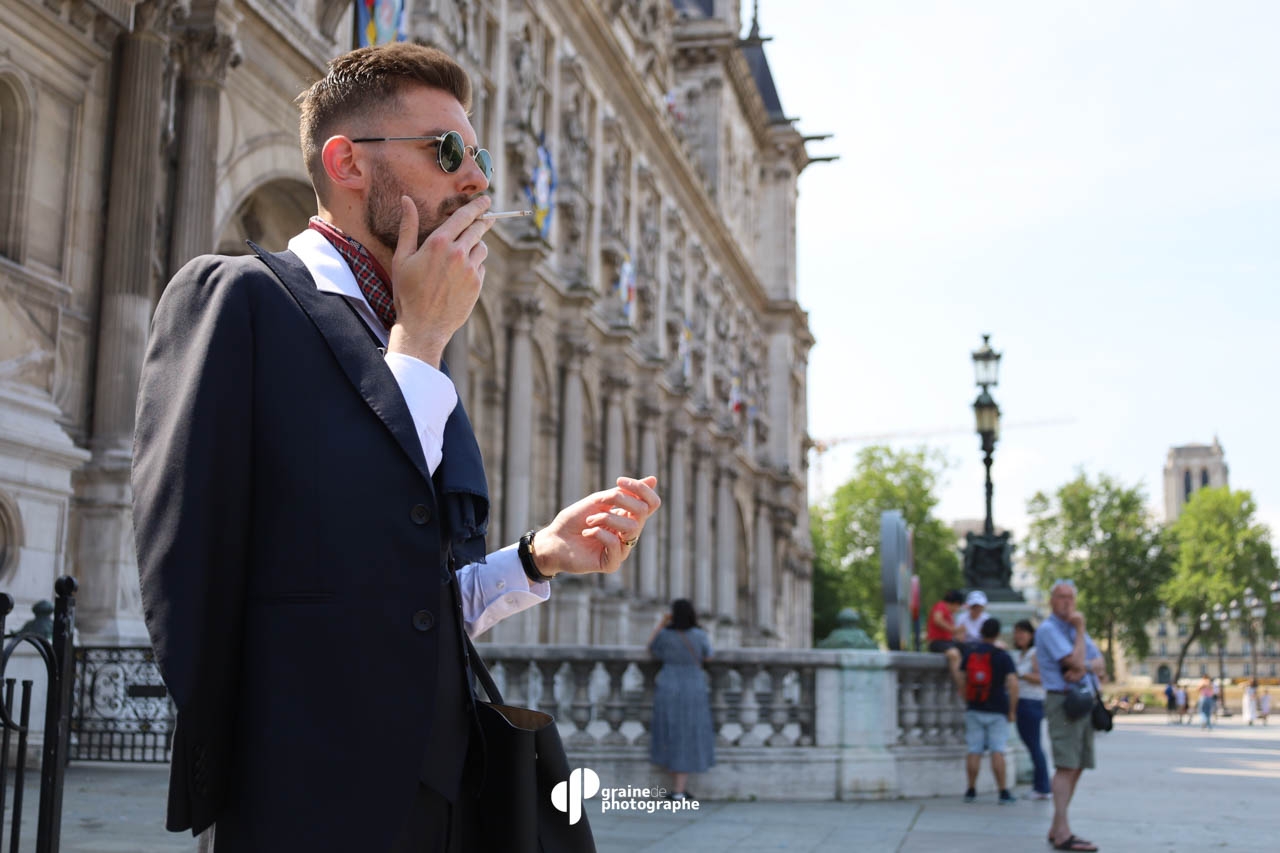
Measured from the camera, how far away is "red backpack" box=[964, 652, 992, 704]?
12.0 meters

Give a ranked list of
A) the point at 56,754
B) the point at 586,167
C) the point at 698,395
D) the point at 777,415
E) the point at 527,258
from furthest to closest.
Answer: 1. the point at 777,415
2. the point at 698,395
3. the point at 586,167
4. the point at 527,258
5. the point at 56,754

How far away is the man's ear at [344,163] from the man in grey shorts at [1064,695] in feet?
24.1

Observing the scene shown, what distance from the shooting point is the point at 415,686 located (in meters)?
2.07

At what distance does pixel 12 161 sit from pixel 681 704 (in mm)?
7798

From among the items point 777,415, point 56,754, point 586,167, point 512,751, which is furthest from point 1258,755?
point 777,415

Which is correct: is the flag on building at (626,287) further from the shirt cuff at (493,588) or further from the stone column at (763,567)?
the shirt cuff at (493,588)

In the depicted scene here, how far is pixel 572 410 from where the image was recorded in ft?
94.5

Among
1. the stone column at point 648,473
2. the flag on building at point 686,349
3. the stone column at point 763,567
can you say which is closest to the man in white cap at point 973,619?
the stone column at point 648,473

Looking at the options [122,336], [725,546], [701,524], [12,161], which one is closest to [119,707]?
[122,336]

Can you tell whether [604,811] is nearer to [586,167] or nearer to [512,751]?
[512,751]

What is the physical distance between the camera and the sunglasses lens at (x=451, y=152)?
7.96ft

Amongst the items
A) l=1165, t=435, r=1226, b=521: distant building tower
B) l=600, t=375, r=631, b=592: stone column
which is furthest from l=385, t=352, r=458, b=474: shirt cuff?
l=1165, t=435, r=1226, b=521: distant building tower

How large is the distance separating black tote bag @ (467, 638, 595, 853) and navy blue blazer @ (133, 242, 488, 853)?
0.19 m

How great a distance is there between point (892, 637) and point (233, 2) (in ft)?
34.5
